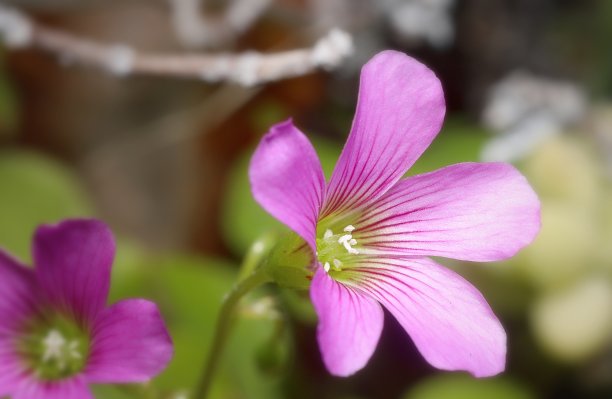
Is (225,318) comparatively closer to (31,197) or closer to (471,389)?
(471,389)

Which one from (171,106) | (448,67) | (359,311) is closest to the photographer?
(359,311)

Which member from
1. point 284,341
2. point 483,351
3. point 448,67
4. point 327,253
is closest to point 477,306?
point 483,351

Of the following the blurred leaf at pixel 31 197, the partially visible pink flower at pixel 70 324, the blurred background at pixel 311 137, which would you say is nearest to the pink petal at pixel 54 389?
the partially visible pink flower at pixel 70 324

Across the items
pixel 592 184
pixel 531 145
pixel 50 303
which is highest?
pixel 531 145

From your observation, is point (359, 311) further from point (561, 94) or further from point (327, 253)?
point (561, 94)

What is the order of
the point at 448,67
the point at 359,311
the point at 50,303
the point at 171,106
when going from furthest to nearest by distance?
the point at 171,106
the point at 448,67
the point at 50,303
the point at 359,311

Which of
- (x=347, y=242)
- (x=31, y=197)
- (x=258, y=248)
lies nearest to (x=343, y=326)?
(x=347, y=242)

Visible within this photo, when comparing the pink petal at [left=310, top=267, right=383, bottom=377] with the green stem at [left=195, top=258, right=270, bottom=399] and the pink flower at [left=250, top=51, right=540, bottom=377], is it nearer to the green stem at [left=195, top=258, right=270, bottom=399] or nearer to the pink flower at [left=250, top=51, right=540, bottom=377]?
the pink flower at [left=250, top=51, right=540, bottom=377]
